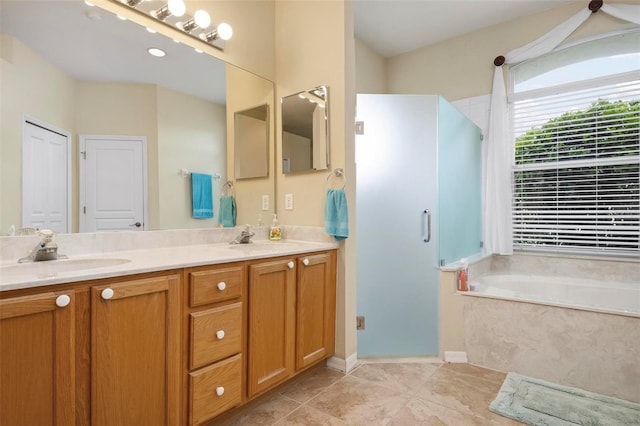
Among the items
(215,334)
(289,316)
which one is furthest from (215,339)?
(289,316)

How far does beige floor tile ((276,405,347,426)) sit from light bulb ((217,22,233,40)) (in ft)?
7.21

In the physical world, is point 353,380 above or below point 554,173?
below

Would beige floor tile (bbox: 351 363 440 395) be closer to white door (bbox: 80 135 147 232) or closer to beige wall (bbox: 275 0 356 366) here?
beige wall (bbox: 275 0 356 366)

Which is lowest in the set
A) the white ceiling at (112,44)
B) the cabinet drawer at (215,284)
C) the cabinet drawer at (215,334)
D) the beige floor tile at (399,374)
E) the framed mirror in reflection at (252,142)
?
the beige floor tile at (399,374)

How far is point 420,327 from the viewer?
236cm

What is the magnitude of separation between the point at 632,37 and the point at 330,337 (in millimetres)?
3343

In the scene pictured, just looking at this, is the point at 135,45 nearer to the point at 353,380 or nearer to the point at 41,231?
the point at 41,231

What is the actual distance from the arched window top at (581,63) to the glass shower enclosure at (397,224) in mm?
1442

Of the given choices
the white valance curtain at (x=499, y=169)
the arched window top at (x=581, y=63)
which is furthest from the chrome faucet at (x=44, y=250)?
the arched window top at (x=581, y=63)

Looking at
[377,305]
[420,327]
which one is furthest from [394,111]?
[420,327]

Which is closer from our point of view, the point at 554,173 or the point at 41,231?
the point at 41,231

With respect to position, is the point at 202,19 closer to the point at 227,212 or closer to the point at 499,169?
the point at 227,212

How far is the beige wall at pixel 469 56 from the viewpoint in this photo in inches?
112

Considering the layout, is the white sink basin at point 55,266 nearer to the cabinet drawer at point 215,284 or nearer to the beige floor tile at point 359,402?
the cabinet drawer at point 215,284
